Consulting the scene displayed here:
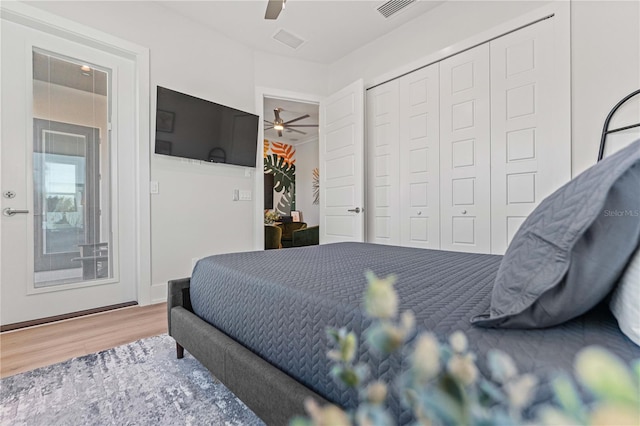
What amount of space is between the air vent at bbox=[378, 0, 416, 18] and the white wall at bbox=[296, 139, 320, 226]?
4171 millimetres

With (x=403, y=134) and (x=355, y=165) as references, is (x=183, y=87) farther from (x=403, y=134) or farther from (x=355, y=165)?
(x=403, y=134)

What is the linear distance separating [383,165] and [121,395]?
3.13m

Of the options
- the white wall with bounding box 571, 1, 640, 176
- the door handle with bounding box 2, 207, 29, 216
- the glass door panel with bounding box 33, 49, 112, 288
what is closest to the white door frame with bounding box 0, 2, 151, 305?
the glass door panel with bounding box 33, 49, 112, 288

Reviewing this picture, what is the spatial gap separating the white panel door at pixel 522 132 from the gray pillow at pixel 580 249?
212cm

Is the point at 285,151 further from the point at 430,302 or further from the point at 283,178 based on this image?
→ the point at 430,302

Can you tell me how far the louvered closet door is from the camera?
10.3ft

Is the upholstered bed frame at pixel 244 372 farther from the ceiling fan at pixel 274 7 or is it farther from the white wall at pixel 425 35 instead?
the white wall at pixel 425 35

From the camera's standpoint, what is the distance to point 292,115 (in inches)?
233

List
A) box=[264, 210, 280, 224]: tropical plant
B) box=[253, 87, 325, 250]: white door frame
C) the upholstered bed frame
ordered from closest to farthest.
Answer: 1. the upholstered bed frame
2. box=[253, 87, 325, 250]: white door frame
3. box=[264, 210, 280, 224]: tropical plant

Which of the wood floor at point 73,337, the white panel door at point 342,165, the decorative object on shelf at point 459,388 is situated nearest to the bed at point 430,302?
the decorative object on shelf at point 459,388

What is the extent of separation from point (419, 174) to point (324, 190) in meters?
1.35

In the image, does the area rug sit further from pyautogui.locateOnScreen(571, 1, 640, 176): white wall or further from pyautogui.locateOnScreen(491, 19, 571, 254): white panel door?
pyautogui.locateOnScreen(571, 1, 640, 176): white wall

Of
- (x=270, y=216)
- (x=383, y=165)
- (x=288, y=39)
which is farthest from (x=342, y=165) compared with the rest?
(x=270, y=216)

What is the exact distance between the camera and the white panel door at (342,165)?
358 centimetres
